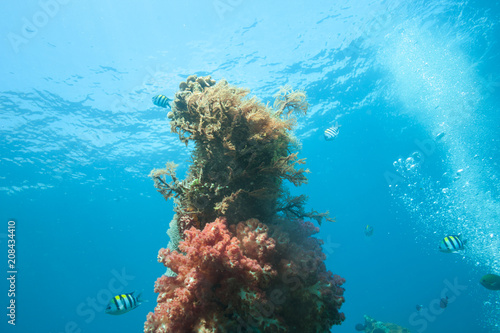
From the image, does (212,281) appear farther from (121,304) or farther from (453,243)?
(453,243)

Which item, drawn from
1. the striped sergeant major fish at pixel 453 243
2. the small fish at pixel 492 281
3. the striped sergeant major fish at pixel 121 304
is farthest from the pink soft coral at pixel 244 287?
the small fish at pixel 492 281

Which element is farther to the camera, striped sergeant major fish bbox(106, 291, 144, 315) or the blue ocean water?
the blue ocean water

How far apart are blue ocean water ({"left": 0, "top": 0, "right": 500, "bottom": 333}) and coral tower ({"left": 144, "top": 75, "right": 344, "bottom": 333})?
14288 millimetres

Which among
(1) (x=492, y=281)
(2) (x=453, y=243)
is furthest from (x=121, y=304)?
(1) (x=492, y=281)

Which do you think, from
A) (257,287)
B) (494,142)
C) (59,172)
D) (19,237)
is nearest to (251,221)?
(257,287)

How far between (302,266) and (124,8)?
692 inches

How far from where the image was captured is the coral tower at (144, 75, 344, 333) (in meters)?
2.91

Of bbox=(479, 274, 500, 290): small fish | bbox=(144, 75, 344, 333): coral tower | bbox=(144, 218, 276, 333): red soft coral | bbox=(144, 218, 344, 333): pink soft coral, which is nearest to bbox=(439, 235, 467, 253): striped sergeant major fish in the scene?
bbox=(479, 274, 500, 290): small fish

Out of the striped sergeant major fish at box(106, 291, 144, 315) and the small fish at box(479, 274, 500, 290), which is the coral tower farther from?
the small fish at box(479, 274, 500, 290)

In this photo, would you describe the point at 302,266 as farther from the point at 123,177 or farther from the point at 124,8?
the point at 123,177

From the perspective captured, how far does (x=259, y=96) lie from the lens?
22.8 metres

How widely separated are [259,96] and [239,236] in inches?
818

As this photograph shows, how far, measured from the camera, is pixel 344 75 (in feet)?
75.5

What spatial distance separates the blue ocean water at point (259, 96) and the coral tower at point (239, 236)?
14.3 m
